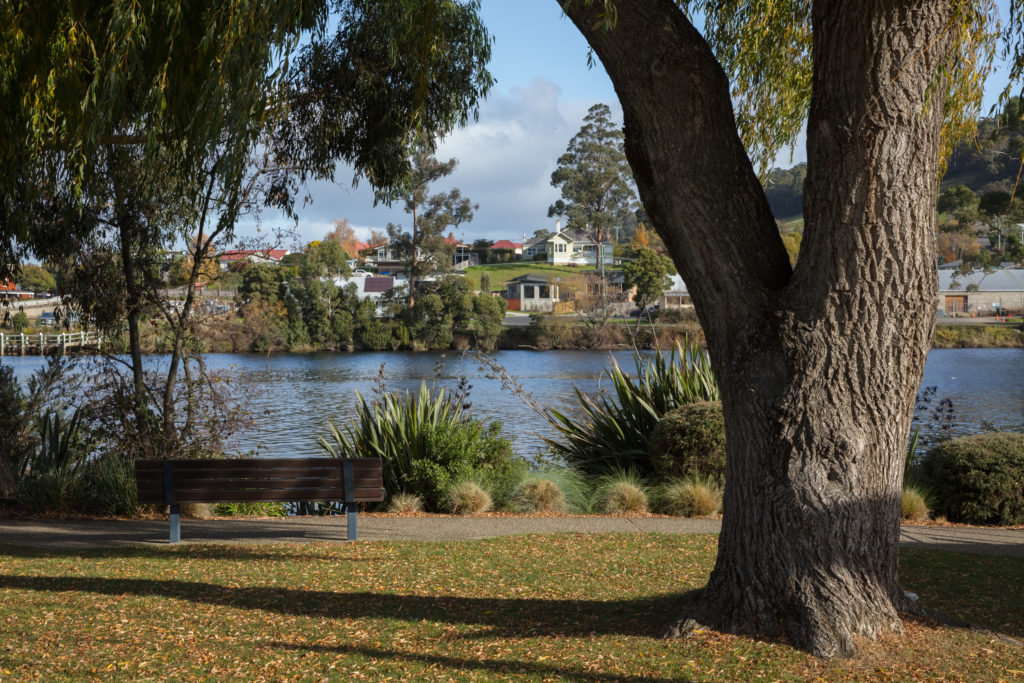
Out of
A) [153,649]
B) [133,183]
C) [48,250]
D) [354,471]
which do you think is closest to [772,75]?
[354,471]

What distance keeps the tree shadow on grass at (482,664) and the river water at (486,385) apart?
238 inches

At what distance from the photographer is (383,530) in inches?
329

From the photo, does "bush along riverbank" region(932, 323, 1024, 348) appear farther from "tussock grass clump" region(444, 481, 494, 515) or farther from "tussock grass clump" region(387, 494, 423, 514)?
"tussock grass clump" region(387, 494, 423, 514)

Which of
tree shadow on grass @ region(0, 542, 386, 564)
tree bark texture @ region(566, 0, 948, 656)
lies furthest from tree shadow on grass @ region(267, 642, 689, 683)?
tree shadow on grass @ region(0, 542, 386, 564)

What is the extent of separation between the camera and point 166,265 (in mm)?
11391

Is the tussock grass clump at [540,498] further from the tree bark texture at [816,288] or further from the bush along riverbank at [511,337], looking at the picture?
the bush along riverbank at [511,337]

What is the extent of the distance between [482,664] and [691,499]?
532 cm

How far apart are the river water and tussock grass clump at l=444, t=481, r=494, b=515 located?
171 centimetres

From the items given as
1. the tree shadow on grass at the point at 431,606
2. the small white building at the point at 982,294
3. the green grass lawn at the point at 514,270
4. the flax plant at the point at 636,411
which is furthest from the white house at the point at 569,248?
the tree shadow on grass at the point at 431,606

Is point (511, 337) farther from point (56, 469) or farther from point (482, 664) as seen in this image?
point (482, 664)

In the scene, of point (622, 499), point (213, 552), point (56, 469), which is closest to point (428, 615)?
point (213, 552)

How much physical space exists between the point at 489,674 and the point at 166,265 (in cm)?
868

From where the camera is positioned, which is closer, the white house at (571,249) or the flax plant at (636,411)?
the flax plant at (636,411)

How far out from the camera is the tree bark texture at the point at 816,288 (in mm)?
4395
